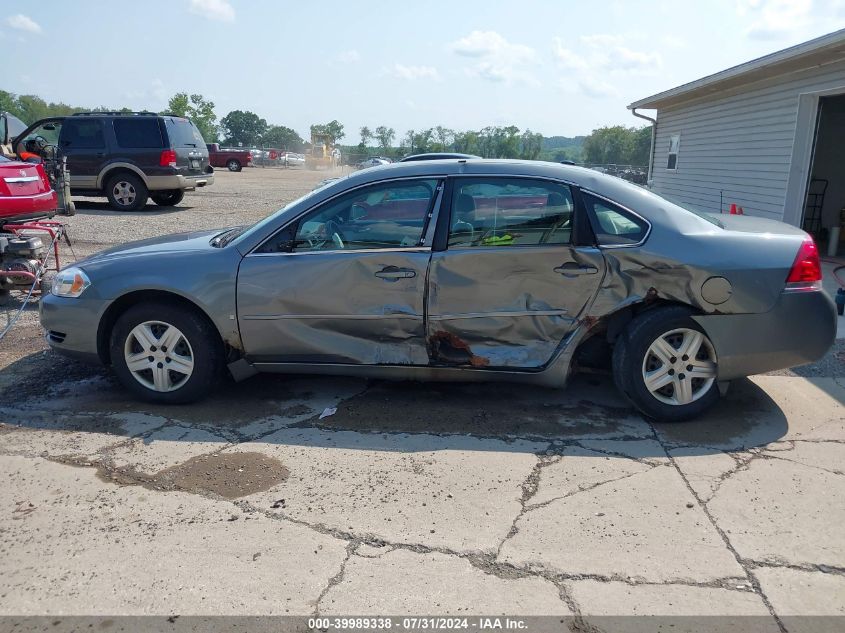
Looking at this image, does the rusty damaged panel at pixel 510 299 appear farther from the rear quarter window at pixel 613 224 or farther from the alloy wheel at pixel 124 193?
the alloy wheel at pixel 124 193

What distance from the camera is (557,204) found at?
423 cm

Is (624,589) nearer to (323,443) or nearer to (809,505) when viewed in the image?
(809,505)

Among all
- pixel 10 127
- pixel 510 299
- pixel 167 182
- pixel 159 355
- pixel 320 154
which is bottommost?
pixel 159 355

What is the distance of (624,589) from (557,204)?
2.39 metres

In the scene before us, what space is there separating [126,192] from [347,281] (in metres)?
13.0

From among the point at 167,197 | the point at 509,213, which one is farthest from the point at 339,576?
the point at 167,197

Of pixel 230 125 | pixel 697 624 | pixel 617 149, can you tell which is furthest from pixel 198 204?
pixel 230 125

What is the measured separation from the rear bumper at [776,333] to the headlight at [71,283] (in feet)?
13.0

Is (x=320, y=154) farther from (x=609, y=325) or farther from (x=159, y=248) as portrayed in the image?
(x=609, y=325)

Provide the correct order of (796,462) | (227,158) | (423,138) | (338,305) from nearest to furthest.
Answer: (796,462)
(338,305)
(227,158)
(423,138)

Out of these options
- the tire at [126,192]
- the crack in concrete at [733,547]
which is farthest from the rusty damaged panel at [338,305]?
the tire at [126,192]

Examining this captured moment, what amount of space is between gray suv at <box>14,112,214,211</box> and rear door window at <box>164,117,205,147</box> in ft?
0.07

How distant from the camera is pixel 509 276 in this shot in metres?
4.16

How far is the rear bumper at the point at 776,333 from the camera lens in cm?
402
